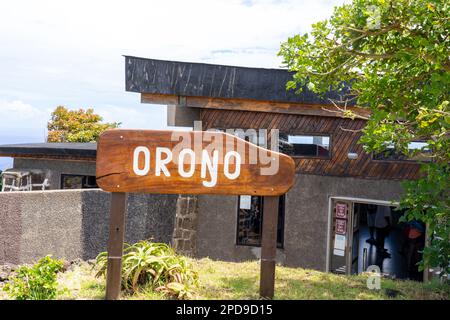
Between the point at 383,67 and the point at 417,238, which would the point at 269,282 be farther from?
the point at 417,238

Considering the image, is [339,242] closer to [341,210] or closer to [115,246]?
[341,210]

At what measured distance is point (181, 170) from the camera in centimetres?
636

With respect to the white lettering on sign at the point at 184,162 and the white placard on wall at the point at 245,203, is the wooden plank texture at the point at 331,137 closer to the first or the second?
the white placard on wall at the point at 245,203

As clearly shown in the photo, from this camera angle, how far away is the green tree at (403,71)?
24.4 feet

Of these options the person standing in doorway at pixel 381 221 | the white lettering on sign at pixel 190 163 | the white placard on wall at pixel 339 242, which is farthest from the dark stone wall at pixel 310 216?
the white lettering on sign at pixel 190 163

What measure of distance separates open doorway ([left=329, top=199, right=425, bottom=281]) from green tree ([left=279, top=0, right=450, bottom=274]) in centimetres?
530

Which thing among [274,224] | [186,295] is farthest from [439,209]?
[186,295]

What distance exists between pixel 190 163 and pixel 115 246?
56.1 inches

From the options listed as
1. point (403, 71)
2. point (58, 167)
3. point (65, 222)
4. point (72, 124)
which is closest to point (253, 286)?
point (403, 71)

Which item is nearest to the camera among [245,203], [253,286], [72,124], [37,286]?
[37,286]

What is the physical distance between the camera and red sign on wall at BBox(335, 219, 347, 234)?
550 inches

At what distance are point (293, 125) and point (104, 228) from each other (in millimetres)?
5962

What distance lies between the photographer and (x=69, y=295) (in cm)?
637

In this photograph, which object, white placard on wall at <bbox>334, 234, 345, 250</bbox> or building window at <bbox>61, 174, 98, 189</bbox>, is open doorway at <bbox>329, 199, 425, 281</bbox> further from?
building window at <bbox>61, 174, 98, 189</bbox>
